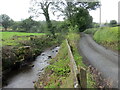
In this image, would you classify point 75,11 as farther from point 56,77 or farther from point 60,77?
point 60,77

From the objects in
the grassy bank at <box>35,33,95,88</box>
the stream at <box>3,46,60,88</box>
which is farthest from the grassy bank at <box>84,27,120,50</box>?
the stream at <box>3,46,60,88</box>

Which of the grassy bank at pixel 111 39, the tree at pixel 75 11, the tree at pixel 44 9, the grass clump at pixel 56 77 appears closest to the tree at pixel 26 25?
the tree at pixel 44 9

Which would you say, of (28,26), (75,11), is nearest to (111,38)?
(75,11)

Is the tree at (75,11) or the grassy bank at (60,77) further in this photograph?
the tree at (75,11)

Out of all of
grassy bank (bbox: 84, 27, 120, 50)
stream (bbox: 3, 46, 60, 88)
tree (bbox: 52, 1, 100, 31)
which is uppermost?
tree (bbox: 52, 1, 100, 31)

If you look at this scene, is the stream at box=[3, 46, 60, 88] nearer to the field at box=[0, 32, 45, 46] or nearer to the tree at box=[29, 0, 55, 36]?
the field at box=[0, 32, 45, 46]

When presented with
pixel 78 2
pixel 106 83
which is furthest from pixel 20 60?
pixel 78 2

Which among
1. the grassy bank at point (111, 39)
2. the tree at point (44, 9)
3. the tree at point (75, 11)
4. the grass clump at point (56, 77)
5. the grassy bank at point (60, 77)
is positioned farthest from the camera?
the tree at point (75, 11)

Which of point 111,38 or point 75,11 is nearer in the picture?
point 111,38

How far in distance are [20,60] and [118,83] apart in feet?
28.3

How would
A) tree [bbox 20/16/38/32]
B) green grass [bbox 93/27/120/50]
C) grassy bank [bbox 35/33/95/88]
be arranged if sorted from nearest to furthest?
grassy bank [bbox 35/33/95/88]
green grass [bbox 93/27/120/50]
tree [bbox 20/16/38/32]

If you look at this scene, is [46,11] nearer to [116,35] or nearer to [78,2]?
[78,2]

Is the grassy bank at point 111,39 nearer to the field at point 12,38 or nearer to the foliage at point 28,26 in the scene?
the field at point 12,38

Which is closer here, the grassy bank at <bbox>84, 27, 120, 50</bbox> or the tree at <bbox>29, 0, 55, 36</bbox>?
the grassy bank at <bbox>84, 27, 120, 50</bbox>
